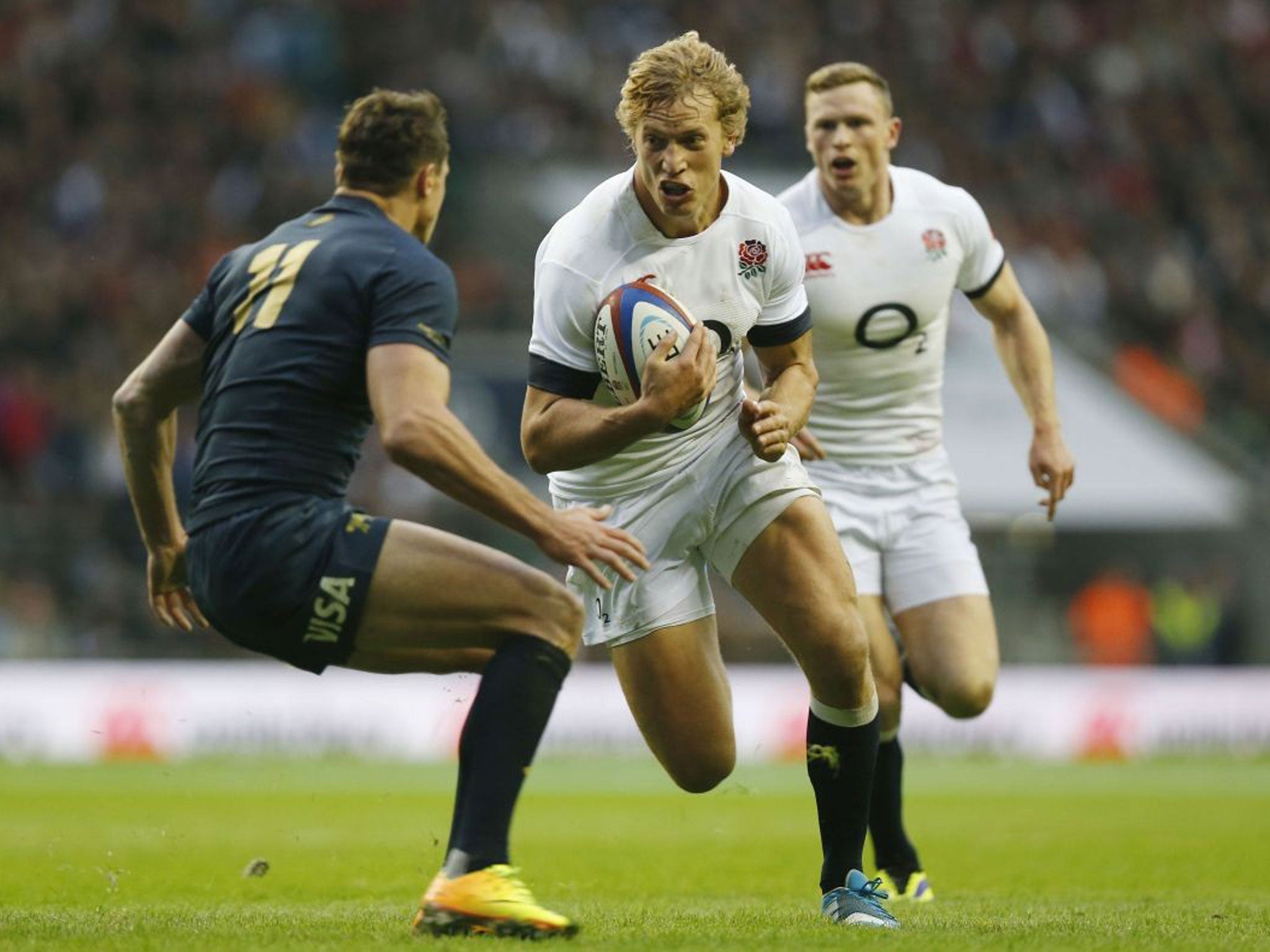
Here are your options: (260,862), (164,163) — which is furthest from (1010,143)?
(260,862)

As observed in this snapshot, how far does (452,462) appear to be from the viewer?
4.84 metres

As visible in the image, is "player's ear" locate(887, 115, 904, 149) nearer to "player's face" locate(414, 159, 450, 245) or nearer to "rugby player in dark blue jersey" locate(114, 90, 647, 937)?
"player's face" locate(414, 159, 450, 245)

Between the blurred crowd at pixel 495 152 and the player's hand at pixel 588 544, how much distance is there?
11681 mm

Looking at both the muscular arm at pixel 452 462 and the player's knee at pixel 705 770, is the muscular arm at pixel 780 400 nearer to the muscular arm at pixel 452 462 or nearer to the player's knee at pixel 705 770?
the muscular arm at pixel 452 462

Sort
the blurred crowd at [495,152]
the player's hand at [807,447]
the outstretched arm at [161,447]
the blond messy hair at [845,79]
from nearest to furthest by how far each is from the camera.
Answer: the outstretched arm at [161,447] → the player's hand at [807,447] → the blond messy hair at [845,79] → the blurred crowd at [495,152]

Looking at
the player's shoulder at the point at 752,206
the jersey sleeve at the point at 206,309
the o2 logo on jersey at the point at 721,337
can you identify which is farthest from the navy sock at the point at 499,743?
the player's shoulder at the point at 752,206

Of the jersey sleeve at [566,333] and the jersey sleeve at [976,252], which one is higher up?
the jersey sleeve at [976,252]

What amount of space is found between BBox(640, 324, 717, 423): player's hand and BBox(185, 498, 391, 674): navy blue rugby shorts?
992 mm

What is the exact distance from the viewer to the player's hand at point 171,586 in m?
5.93

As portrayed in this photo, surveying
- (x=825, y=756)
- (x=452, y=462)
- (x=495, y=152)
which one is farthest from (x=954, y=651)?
(x=495, y=152)

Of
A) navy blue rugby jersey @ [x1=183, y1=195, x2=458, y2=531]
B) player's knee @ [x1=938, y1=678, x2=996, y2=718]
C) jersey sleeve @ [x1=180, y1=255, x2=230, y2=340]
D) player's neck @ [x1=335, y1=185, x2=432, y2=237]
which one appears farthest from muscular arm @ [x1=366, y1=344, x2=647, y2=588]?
player's knee @ [x1=938, y1=678, x2=996, y2=718]

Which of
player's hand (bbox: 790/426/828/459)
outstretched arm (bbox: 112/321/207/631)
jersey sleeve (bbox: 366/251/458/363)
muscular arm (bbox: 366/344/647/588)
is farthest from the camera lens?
player's hand (bbox: 790/426/828/459)

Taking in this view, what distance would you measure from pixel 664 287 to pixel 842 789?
5.72 ft

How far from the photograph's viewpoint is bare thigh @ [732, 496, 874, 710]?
6047mm
